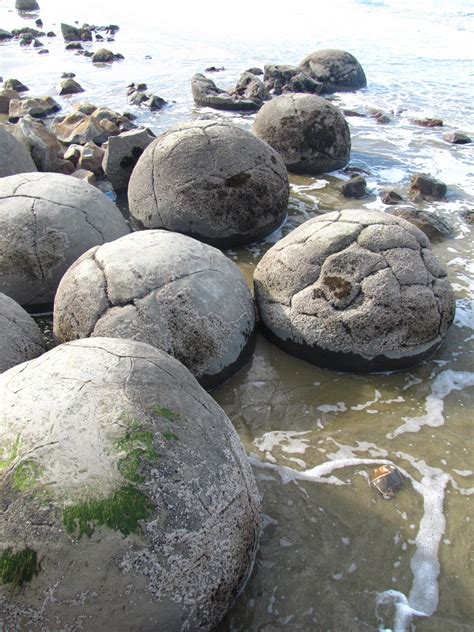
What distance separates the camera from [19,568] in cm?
211

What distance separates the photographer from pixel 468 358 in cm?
453

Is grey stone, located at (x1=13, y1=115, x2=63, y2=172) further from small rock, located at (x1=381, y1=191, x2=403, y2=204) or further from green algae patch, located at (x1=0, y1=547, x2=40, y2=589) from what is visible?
green algae patch, located at (x1=0, y1=547, x2=40, y2=589)

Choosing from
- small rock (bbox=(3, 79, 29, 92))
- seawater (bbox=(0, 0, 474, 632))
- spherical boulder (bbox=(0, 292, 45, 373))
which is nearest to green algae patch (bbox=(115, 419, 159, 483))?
seawater (bbox=(0, 0, 474, 632))

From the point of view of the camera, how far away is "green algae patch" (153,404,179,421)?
2438mm

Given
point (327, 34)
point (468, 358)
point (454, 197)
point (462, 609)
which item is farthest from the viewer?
point (327, 34)

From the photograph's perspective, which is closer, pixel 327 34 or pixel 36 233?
pixel 36 233

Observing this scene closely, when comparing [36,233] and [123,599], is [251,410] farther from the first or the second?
[36,233]

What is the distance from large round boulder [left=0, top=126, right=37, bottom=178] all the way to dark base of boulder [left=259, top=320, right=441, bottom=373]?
3.74 metres

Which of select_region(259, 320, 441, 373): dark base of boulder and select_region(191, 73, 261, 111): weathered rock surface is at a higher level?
select_region(259, 320, 441, 373): dark base of boulder

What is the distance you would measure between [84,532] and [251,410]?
6.62 ft

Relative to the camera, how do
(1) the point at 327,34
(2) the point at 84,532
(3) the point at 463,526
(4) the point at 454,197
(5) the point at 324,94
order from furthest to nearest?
(1) the point at 327,34
(5) the point at 324,94
(4) the point at 454,197
(3) the point at 463,526
(2) the point at 84,532

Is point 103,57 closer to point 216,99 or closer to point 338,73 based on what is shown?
A: point 216,99

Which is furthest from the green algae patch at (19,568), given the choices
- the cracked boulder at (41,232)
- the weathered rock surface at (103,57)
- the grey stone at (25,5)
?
the grey stone at (25,5)

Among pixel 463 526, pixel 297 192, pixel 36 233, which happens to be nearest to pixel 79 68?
pixel 297 192
